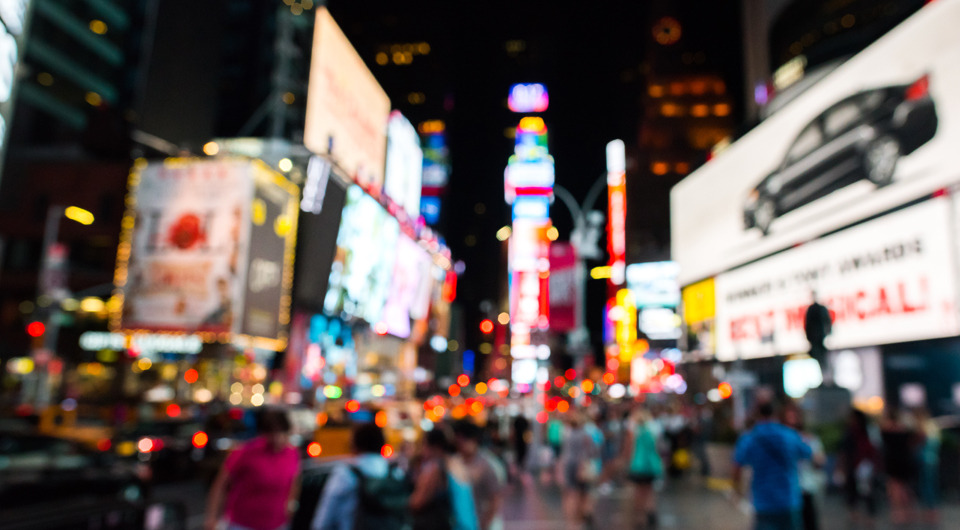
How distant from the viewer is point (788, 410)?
871 centimetres

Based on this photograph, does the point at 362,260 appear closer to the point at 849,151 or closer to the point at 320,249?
the point at 320,249

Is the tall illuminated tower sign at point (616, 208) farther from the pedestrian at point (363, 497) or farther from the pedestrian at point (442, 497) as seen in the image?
the pedestrian at point (363, 497)

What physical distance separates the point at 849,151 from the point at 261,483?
36.9 feet

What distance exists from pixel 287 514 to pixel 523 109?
98960mm

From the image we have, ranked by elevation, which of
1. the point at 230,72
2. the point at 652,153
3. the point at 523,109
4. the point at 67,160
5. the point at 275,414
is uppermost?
the point at 523,109

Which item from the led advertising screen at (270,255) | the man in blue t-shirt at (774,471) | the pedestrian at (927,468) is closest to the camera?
the man in blue t-shirt at (774,471)

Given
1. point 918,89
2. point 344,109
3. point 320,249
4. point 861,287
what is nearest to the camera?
point 918,89

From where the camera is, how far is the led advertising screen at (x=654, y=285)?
60.4m

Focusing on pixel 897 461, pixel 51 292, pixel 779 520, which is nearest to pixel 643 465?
pixel 779 520

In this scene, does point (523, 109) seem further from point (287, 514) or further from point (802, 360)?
point (287, 514)

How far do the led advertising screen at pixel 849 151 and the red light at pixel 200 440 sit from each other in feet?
42.6

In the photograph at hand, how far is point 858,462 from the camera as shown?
37.0 feet

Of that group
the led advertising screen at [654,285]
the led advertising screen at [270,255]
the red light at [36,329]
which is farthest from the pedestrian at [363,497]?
the led advertising screen at [654,285]

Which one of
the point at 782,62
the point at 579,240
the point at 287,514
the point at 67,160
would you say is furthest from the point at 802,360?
the point at 67,160
